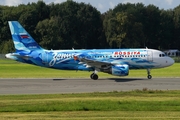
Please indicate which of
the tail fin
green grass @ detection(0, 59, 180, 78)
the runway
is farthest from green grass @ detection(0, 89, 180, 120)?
green grass @ detection(0, 59, 180, 78)

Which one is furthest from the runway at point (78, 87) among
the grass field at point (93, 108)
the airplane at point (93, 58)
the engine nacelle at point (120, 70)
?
the airplane at point (93, 58)

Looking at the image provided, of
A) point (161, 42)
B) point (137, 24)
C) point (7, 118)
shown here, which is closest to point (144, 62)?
point (7, 118)

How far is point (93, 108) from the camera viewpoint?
21.9 m

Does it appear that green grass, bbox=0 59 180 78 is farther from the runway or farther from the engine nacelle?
the runway

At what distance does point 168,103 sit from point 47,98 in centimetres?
738

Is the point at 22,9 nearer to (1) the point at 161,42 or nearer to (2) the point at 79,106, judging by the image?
(1) the point at 161,42

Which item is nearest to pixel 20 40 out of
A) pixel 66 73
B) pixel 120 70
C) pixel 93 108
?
pixel 120 70

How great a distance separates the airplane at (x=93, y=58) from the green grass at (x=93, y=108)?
1813 centimetres

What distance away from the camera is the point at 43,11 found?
445 feet

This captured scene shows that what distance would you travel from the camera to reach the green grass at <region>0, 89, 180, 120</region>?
19344mm

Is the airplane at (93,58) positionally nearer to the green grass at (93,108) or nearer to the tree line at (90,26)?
the green grass at (93,108)

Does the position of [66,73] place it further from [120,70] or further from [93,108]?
[93,108]

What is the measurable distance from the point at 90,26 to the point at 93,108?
111m

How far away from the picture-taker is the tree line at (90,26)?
123750 millimetres
